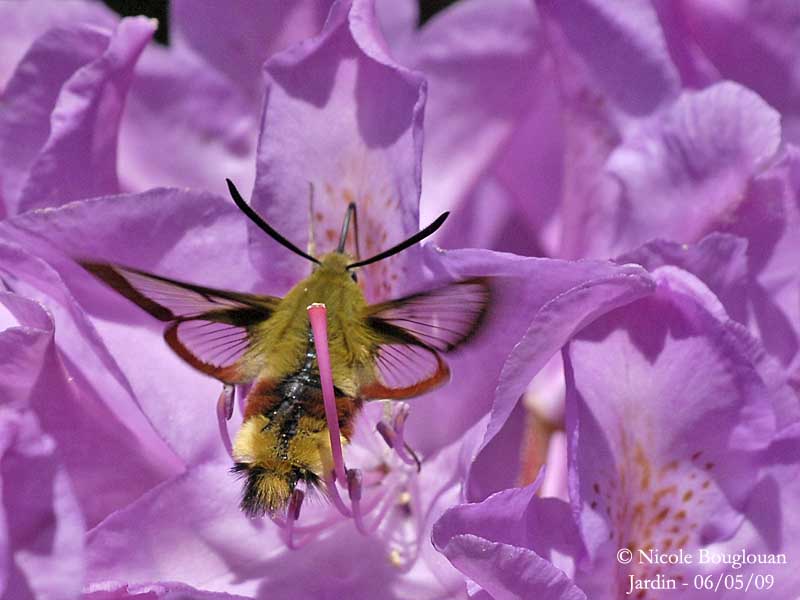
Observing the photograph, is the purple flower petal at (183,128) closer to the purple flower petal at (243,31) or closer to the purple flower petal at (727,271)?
the purple flower petal at (243,31)

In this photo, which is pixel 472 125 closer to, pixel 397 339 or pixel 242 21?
pixel 242 21

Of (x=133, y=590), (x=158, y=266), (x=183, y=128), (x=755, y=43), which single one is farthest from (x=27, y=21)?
(x=755, y=43)

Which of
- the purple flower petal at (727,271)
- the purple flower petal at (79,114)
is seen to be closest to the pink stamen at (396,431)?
the purple flower petal at (727,271)

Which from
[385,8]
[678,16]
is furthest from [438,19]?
[678,16]

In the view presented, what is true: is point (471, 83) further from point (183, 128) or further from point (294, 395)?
point (294, 395)

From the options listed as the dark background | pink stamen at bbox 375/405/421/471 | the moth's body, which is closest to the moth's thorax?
the moth's body

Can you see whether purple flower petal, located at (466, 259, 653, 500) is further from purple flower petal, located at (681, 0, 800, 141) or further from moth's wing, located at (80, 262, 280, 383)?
purple flower petal, located at (681, 0, 800, 141)

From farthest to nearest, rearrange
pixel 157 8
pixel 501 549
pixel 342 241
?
pixel 157 8 < pixel 342 241 < pixel 501 549
